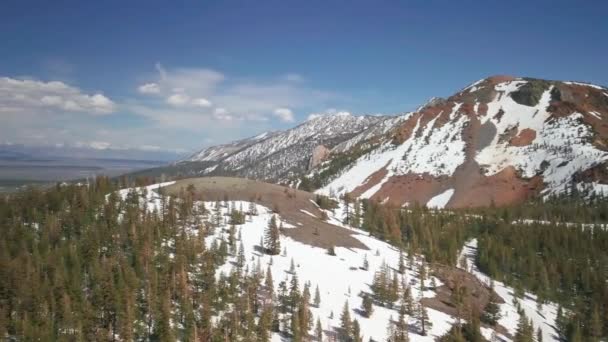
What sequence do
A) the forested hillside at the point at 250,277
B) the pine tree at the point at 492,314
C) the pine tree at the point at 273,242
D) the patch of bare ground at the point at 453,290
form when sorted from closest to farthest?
the forested hillside at the point at 250,277 → the pine tree at the point at 492,314 → the patch of bare ground at the point at 453,290 → the pine tree at the point at 273,242

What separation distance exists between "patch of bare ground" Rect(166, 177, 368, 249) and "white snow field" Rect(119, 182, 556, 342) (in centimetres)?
397

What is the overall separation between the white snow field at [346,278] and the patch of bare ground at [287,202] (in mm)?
3965

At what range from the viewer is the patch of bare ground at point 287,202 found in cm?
12331

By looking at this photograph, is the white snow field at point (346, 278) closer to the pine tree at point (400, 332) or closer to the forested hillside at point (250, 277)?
the forested hillside at point (250, 277)

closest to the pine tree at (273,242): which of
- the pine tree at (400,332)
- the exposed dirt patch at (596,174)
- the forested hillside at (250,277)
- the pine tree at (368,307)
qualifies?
the forested hillside at (250,277)

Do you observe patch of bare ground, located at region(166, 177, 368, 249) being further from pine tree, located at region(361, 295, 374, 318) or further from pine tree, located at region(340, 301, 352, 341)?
pine tree, located at region(340, 301, 352, 341)

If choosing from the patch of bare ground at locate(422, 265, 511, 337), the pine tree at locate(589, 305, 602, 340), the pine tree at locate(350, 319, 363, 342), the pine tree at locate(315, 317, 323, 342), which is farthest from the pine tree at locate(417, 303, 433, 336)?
the pine tree at locate(589, 305, 602, 340)

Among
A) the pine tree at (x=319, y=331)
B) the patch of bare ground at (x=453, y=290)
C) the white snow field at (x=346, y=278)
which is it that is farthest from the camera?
the patch of bare ground at (x=453, y=290)

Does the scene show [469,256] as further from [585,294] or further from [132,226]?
[132,226]

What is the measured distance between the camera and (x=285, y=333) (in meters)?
71.8

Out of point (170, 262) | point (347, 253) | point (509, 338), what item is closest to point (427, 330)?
point (509, 338)

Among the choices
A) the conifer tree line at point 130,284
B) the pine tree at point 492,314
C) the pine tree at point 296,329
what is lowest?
the pine tree at point 492,314

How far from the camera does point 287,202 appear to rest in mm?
161000

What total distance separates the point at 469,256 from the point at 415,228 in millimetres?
20150
